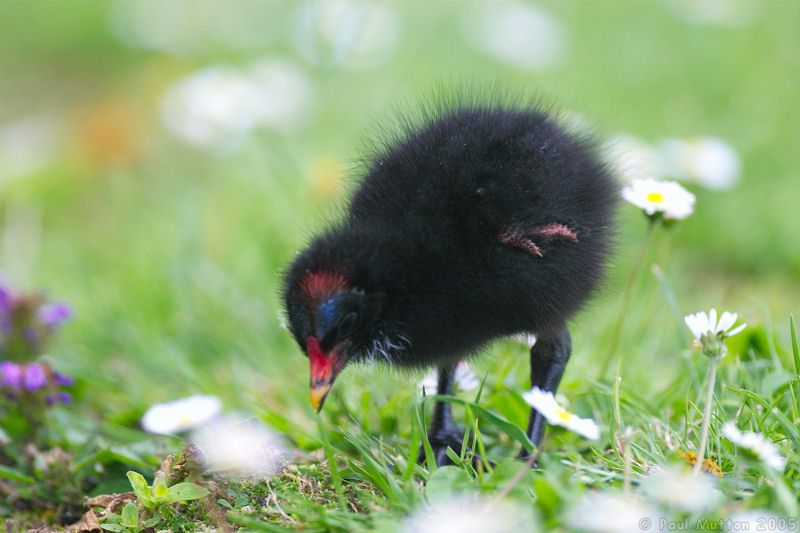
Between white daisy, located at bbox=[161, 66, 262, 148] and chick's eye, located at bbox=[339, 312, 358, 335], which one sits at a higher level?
white daisy, located at bbox=[161, 66, 262, 148]

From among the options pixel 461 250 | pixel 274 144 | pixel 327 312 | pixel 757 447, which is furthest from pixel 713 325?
pixel 274 144

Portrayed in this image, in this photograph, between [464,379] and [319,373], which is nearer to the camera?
[319,373]

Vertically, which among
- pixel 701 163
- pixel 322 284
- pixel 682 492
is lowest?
pixel 682 492

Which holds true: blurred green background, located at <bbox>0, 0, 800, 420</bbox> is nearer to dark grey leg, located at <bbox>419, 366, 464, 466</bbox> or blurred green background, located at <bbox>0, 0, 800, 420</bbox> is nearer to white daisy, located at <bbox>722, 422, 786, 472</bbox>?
dark grey leg, located at <bbox>419, 366, 464, 466</bbox>

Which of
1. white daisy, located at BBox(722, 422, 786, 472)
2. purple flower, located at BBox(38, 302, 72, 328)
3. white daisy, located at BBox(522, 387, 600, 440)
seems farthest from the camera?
purple flower, located at BBox(38, 302, 72, 328)

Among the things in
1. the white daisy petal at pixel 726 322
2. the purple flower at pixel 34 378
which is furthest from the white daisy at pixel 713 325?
the purple flower at pixel 34 378

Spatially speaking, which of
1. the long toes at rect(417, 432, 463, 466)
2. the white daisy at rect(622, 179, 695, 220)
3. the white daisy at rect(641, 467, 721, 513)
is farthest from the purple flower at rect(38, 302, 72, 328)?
the white daisy at rect(641, 467, 721, 513)

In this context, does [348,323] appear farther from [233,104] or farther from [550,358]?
[233,104]

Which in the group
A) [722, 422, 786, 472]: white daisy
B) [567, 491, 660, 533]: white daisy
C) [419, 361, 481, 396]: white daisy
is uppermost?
[419, 361, 481, 396]: white daisy
